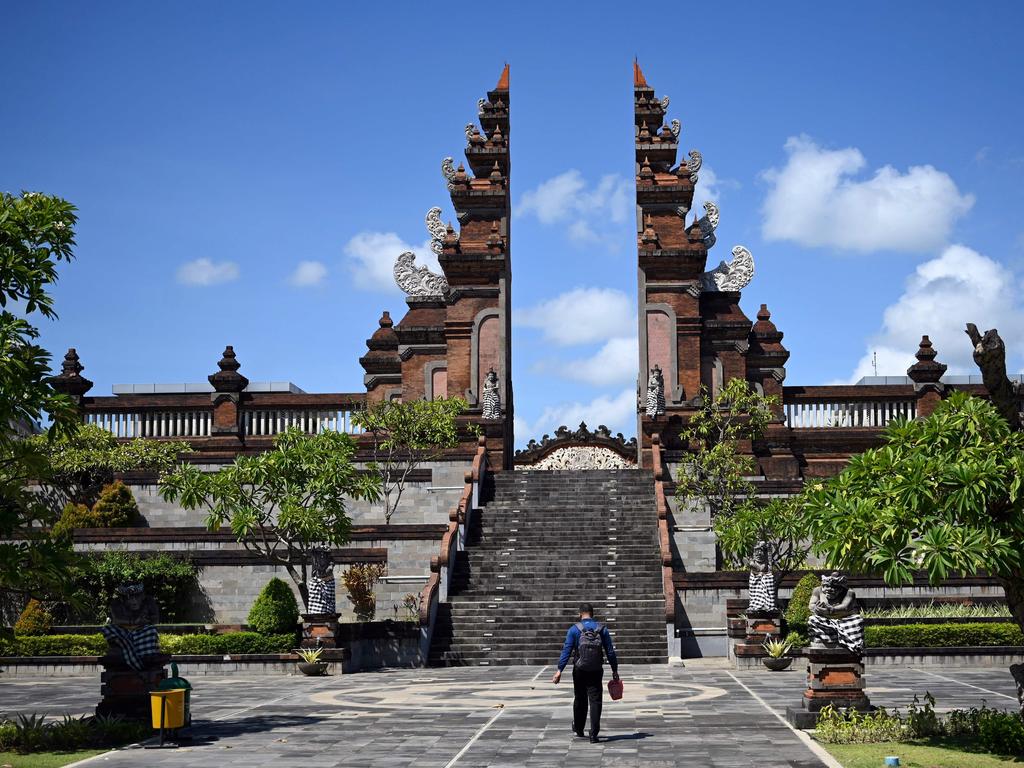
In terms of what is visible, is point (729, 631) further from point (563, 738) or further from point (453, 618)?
point (563, 738)

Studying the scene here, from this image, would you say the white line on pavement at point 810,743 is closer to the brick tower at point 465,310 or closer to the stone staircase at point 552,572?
the stone staircase at point 552,572

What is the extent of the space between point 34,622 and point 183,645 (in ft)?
15.2

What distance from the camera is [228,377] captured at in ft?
165

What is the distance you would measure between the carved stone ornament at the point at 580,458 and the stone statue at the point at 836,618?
30.6 meters

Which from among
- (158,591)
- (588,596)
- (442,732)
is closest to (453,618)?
(588,596)

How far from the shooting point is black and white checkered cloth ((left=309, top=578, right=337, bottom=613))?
29.8m

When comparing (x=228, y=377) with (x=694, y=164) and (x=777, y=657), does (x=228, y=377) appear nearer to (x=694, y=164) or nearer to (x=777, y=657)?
(x=694, y=164)

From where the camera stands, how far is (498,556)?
37219mm

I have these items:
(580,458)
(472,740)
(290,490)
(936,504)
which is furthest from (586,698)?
(580,458)

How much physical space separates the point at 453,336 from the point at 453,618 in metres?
18.7

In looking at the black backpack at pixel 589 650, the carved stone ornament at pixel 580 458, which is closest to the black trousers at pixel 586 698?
the black backpack at pixel 589 650

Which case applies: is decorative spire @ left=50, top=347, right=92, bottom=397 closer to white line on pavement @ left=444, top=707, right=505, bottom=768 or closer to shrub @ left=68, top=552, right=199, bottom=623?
shrub @ left=68, top=552, right=199, bottom=623

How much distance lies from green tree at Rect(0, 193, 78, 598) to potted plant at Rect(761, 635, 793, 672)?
1597 centimetres

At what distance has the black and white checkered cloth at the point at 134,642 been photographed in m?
19.7
